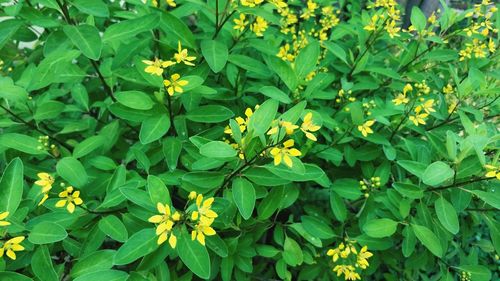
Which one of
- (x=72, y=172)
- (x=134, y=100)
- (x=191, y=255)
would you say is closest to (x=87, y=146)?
(x=72, y=172)

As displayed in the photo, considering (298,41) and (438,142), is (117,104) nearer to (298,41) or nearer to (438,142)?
(298,41)

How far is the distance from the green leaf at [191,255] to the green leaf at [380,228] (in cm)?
68

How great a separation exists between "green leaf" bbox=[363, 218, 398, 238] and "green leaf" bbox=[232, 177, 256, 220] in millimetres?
541

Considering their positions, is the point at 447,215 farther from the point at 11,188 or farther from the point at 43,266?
the point at 11,188

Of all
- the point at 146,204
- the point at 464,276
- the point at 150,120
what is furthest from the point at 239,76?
the point at 464,276

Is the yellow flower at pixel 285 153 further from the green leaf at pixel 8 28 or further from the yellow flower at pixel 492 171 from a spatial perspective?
the green leaf at pixel 8 28

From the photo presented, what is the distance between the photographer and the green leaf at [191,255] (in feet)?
3.98

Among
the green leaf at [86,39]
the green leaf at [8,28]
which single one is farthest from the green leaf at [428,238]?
the green leaf at [8,28]

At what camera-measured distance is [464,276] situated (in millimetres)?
1768

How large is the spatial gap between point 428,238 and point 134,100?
4.02 feet

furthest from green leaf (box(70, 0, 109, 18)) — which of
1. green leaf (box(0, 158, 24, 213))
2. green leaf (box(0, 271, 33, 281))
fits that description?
green leaf (box(0, 271, 33, 281))

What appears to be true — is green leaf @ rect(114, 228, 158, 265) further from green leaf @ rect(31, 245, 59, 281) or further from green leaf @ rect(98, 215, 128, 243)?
green leaf @ rect(31, 245, 59, 281)

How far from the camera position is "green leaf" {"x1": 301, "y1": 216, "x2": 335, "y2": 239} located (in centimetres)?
170

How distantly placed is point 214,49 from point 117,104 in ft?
1.45
